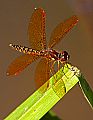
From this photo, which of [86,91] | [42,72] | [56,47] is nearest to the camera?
[86,91]

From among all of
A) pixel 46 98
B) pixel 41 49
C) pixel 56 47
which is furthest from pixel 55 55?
pixel 56 47

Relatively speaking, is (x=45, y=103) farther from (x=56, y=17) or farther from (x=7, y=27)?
(x=56, y=17)

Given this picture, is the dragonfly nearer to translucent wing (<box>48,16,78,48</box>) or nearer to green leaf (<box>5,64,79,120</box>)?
translucent wing (<box>48,16,78,48</box>)

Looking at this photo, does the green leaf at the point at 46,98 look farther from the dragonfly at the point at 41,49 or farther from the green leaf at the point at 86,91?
the dragonfly at the point at 41,49

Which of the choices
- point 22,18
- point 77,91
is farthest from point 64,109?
point 22,18

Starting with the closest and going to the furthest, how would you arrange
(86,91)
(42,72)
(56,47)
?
(86,91) < (42,72) < (56,47)

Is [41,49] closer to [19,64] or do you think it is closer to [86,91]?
[19,64]

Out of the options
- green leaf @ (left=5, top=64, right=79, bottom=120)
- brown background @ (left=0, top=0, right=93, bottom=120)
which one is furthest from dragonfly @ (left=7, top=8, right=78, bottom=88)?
brown background @ (left=0, top=0, right=93, bottom=120)
